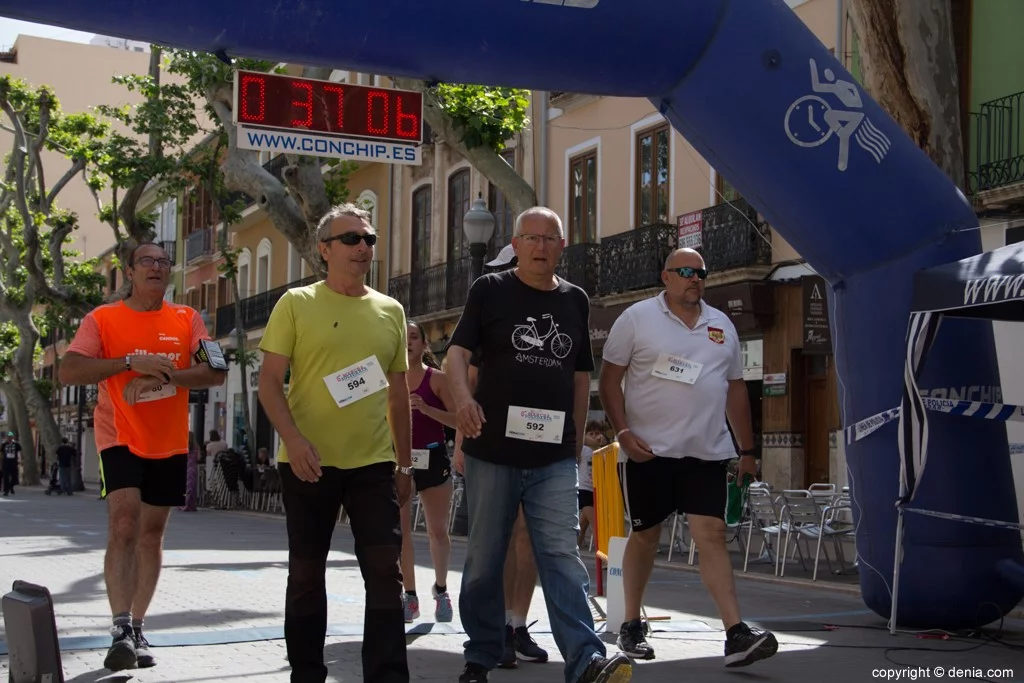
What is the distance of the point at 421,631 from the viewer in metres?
8.12

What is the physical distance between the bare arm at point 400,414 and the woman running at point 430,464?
7.63ft

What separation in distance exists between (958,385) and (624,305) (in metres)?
17.9

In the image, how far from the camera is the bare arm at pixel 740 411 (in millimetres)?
7555

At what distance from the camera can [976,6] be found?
1892cm

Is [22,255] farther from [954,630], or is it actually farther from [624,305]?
[954,630]

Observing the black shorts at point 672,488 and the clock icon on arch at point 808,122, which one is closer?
the black shorts at point 672,488

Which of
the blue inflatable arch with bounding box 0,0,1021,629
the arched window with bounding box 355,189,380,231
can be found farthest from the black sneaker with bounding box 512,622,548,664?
the arched window with bounding box 355,189,380,231

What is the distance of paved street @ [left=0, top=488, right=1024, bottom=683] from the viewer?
22.2 feet

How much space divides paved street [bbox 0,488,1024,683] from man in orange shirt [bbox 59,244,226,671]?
43 centimetres

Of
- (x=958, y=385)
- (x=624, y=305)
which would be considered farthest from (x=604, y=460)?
(x=624, y=305)

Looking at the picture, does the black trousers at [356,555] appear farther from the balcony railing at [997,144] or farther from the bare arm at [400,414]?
the balcony railing at [997,144]

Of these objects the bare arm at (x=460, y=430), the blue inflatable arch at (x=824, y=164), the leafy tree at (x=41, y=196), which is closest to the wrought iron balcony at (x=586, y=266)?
the leafy tree at (x=41, y=196)

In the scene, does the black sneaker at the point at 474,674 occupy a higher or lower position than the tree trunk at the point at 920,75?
lower

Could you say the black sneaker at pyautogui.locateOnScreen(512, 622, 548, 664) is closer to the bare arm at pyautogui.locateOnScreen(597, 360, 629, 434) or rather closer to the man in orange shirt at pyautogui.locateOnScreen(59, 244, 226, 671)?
the bare arm at pyautogui.locateOnScreen(597, 360, 629, 434)
